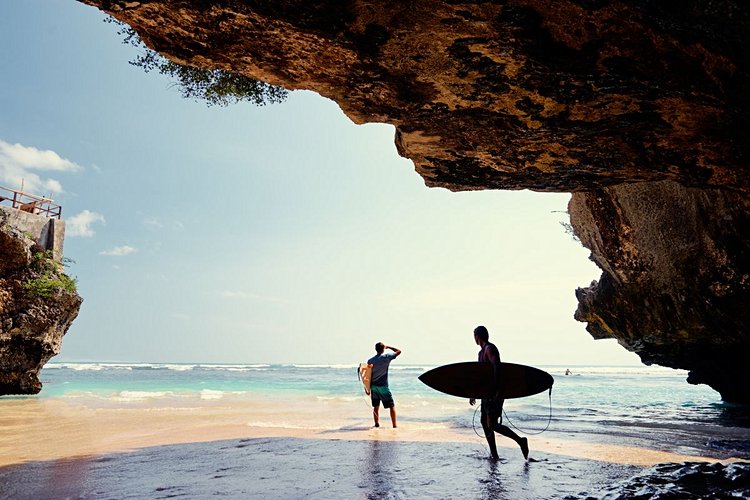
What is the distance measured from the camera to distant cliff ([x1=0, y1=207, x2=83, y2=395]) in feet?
55.4

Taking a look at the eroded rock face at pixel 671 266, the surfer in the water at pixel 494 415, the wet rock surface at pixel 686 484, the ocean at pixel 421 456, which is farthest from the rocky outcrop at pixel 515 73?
the ocean at pixel 421 456

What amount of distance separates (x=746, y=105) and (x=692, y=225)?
18.8ft

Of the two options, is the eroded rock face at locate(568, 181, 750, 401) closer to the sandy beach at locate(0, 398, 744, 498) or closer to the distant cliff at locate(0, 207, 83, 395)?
the sandy beach at locate(0, 398, 744, 498)

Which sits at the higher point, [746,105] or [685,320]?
[746,105]

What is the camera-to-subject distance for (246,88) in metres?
8.67

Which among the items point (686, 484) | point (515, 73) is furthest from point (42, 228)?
point (686, 484)

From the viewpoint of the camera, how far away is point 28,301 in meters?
17.3

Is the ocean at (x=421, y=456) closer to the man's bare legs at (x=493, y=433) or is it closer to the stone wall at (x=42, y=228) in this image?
the man's bare legs at (x=493, y=433)

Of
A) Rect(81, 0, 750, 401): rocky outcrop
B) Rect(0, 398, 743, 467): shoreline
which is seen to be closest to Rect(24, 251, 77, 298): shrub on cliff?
Rect(0, 398, 743, 467): shoreline

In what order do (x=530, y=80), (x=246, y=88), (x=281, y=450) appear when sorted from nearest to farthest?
(x=530, y=80) < (x=281, y=450) < (x=246, y=88)

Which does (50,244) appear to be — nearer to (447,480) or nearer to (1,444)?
(1,444)

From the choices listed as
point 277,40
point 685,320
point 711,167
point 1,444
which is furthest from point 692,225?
point 1,444

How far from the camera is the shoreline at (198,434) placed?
7.13 m

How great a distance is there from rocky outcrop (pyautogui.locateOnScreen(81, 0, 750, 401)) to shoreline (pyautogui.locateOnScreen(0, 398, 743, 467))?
4376 millimetres
